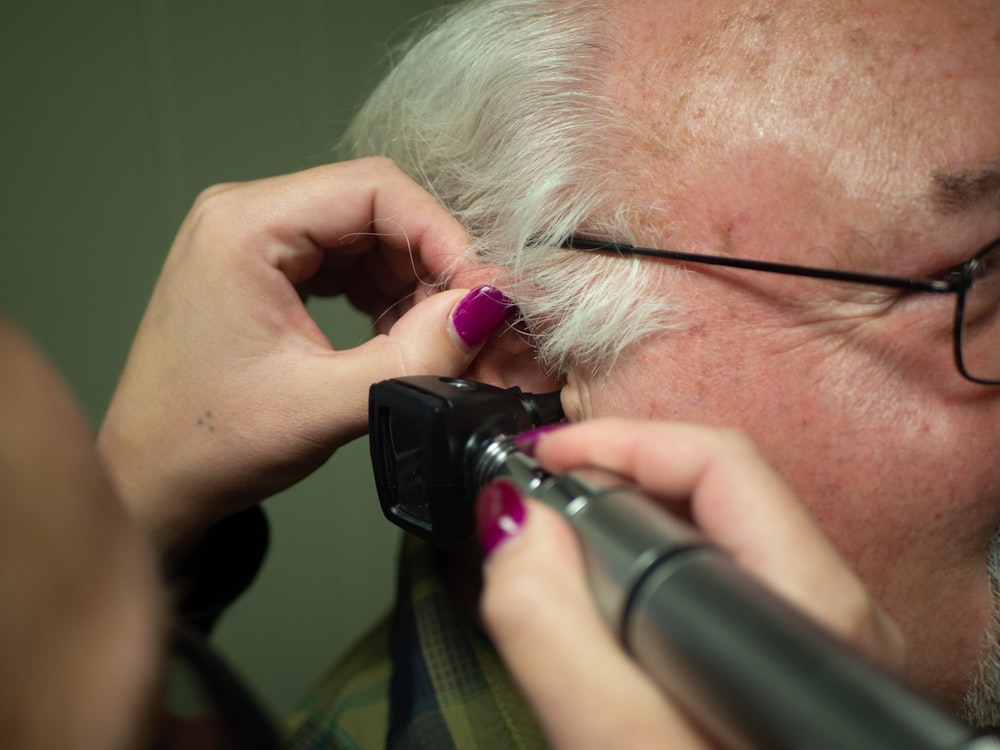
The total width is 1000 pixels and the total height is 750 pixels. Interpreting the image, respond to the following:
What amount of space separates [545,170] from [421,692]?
63 cm

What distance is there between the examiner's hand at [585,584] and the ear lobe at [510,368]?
15.9 inches

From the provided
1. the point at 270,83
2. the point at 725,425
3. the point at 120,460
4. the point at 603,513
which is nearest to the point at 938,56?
the point at 725,425

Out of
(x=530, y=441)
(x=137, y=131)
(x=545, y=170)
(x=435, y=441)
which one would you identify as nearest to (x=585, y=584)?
(x=530, y=441)

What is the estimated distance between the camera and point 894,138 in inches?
26.4

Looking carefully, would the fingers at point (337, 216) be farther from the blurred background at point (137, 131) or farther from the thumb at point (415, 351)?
the blurred background at point (137, 131)

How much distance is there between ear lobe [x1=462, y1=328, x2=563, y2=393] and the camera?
2.85 ft

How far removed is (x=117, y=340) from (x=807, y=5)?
144 centimetres

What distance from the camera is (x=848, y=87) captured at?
26.7 inches

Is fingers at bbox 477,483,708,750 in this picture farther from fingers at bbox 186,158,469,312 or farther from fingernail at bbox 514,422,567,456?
fingers at bbox 186,158,469,312

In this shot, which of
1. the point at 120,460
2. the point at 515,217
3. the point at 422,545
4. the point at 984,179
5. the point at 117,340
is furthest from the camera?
the point at 117,340

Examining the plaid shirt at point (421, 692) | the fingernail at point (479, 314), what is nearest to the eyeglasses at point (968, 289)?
the fingernail at point (479, 314)

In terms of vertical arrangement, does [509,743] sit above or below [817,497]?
below

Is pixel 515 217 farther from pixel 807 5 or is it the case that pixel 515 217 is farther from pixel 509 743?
pixel 509 743

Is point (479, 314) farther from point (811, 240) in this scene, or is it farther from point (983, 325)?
point (983, 325)
